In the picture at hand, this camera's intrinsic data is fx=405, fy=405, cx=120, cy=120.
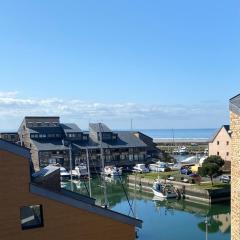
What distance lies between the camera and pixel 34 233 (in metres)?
14.9

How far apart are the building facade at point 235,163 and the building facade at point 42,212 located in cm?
466

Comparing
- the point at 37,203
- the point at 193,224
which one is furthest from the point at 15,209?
the point at 193,224

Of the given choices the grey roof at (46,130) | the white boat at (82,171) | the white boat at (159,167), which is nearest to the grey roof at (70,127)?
the grey roof at (46,130)

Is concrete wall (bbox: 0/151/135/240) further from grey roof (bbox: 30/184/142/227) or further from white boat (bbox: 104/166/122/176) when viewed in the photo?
white boat (bbox: 104/166/122/176)

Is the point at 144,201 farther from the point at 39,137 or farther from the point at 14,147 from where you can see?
the point at 14,147

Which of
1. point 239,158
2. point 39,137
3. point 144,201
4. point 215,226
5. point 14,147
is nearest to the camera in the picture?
point 239,158

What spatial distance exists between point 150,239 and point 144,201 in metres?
20.6

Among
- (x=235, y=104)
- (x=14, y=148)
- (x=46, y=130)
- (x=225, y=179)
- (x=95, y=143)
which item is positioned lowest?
(x=225, y=179)

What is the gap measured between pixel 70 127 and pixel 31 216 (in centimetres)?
7963

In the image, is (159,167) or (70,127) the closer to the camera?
(159,167)

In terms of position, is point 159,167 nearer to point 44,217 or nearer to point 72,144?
point 72,144

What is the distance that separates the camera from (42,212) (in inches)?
594

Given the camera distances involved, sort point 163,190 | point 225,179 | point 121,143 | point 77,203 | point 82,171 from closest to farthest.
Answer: point 77,203, point 163,190, point 225,179, point 82,171, point 121,143

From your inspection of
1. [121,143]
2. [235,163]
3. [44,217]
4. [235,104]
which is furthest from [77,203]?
[121,143]
